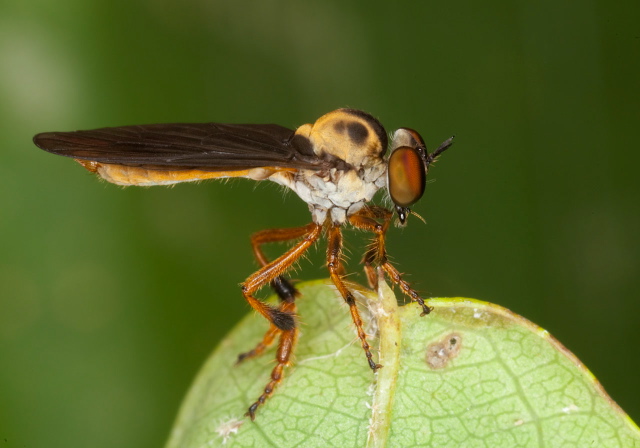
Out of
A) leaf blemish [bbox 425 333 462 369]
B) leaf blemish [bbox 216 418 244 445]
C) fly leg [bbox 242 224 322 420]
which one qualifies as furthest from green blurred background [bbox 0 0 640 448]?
leaf blemish [bbox 425 333 462 369]

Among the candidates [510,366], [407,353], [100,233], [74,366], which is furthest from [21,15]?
[510,366]

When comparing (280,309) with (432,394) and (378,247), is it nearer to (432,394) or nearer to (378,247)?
(378,247)

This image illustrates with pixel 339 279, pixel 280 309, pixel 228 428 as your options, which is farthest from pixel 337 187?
pixel 228 428

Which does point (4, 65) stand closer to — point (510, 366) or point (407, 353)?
point (407, 353)

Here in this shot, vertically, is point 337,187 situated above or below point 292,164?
below

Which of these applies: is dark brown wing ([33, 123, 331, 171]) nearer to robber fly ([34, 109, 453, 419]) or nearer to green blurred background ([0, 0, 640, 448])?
robber fly ([34, 109, 453, 419])

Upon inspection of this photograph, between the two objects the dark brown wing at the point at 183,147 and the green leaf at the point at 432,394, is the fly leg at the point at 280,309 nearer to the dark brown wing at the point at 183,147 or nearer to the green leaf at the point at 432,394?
the green leaf at the point at 432,394
